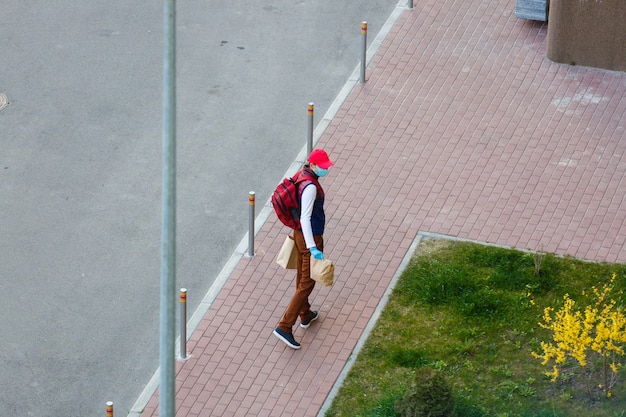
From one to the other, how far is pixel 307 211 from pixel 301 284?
0.91 m

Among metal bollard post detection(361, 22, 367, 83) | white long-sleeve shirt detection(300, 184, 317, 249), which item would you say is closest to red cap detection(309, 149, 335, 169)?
white long-sleeve shirt detection(300, 184, 317, 249)

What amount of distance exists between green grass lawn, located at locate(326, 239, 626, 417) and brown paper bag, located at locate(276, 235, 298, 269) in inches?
47.1

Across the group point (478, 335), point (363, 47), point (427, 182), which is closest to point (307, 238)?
point (478, 335)

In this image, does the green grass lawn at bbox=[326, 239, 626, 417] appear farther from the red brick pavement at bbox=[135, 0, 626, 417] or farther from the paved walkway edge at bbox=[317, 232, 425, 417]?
the red brick pavement at bbox=[135, 0, 626, 417]

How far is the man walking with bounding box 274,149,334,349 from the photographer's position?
42.3ft

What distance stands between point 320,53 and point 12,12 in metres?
5.17

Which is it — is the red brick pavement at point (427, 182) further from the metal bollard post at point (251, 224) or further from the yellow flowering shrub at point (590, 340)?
the yellow flowering shrub at point (590, 340)

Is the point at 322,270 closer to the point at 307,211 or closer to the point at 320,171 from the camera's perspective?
the point at 307,211

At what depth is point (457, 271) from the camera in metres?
14.5

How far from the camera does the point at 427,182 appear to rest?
1622 centimetres

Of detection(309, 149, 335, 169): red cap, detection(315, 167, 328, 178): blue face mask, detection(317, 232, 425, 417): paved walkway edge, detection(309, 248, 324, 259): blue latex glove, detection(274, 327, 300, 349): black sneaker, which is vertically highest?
detection(309, 149, 335, 169): red cap

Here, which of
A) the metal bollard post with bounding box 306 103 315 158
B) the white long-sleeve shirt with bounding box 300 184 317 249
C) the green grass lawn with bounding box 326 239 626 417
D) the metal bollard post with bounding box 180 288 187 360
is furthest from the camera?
the metal bollard post with bounding box 306 103 315 158

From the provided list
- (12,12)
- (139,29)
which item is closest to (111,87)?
(139,29)

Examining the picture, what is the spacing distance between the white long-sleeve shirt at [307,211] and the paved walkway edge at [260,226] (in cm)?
147
